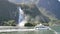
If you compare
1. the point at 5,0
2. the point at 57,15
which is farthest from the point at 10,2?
the point at 57,15

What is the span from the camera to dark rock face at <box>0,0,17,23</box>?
22.9 metres

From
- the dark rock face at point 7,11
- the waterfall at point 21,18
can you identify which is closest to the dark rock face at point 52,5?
the waterfall at point 21,18

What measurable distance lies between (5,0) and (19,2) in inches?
67.8

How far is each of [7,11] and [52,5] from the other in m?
5.69

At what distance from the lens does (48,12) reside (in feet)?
80.1

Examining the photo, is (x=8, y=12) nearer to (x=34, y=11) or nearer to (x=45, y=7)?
(x=34, y=11)

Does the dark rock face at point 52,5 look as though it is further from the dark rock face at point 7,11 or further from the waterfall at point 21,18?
the dark rock face at point 7,11

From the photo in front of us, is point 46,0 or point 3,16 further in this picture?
point 46,0

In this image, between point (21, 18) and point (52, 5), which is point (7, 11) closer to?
point (21, 18)

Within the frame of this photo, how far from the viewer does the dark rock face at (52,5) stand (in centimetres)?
2444

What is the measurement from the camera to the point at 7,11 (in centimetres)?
2353

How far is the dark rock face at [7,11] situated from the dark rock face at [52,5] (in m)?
3.47

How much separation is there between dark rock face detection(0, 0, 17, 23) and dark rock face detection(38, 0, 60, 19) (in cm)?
347

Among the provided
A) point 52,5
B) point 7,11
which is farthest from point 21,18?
point 52,5
